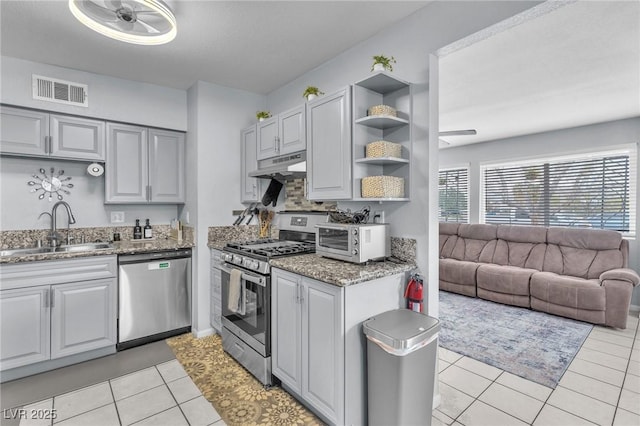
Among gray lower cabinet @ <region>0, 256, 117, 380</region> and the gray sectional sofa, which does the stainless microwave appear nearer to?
gray lower cabinet @ <region>0, 256, 117, 380</region>

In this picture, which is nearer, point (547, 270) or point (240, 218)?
point (240, 218)

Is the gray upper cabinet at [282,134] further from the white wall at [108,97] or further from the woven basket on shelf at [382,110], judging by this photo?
the white wall at [108,97]

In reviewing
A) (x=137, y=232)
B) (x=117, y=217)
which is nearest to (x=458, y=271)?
(x=137, y=232)

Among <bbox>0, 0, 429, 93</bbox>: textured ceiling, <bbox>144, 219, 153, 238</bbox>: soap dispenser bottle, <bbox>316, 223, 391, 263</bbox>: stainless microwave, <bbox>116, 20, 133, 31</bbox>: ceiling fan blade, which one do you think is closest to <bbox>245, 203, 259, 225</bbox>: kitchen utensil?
<bbox>144, 219, 153, 238</bbox>: soap dispenser bottle

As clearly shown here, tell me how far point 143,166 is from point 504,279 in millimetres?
4820

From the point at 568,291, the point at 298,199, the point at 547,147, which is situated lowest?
the point at 568,291

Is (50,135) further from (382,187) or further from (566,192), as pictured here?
(566,192)

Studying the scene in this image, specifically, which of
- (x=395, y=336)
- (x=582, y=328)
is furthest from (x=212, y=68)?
(x=582, y=328)

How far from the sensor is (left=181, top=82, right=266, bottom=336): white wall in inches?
131

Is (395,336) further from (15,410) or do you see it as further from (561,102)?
(561,102)

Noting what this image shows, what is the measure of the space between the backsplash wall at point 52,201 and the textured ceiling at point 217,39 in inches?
39.2

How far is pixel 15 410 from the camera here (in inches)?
82.6

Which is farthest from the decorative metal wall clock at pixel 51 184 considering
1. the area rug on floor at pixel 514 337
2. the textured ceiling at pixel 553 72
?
the area rug on floor at pixel 514 337

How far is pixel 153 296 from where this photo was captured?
10.2 ft
